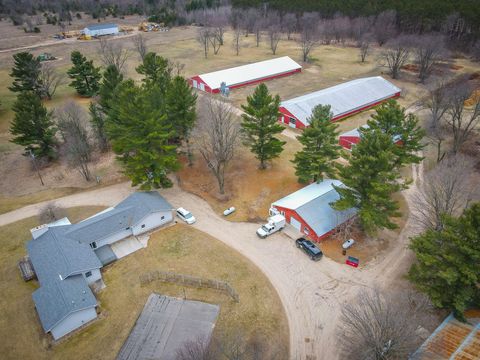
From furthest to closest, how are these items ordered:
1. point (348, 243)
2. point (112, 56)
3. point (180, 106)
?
point (112, 56), point (180, 106), point (348, 243)

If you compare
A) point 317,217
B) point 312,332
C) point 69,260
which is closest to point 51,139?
point 69,260


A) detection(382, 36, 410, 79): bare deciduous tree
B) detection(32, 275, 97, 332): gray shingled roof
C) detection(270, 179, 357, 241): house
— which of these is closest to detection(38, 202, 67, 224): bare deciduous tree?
detection(32, 275, 97, 332): gray shingled roof

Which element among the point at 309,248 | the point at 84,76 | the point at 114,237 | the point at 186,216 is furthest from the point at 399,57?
the point at 114,237

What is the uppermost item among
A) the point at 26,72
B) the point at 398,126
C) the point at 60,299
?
the point at 398,126

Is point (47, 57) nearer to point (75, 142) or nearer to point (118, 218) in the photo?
point (75, 142)

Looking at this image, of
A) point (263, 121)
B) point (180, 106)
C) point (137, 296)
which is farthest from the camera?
point (180, 106)

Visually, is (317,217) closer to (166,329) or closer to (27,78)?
(166,329)

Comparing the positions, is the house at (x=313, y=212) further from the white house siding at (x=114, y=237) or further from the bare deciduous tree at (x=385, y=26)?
the bare deciduous tree at (x=385, y=26)

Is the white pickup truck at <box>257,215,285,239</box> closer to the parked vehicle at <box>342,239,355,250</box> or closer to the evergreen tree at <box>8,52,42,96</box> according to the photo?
the parked vehicle at <box>342,239,355,250</box>
